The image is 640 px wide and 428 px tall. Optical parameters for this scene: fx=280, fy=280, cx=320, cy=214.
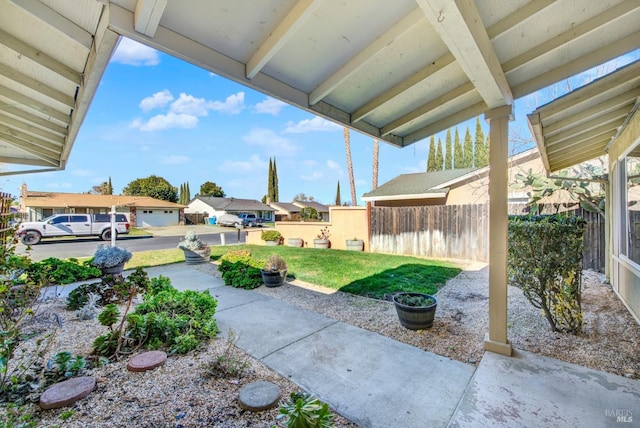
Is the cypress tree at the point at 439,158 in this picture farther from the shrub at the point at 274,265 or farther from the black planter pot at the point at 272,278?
the black planter pot at the point at 272,278

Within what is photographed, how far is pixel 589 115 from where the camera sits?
148 inches

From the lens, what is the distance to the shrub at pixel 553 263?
3.29 metres

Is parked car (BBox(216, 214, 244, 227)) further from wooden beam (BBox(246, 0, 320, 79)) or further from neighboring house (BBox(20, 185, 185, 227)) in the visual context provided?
wooden beam (BBox(246, 0, 320, 79))

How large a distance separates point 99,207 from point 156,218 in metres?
4.93

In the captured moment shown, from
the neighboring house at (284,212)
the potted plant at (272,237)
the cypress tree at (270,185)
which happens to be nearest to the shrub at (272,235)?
the potted plant at (272,237)

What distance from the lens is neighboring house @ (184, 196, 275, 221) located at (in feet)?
120

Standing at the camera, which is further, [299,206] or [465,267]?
[299,206]

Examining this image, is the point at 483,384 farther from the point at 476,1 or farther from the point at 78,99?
the point at 78,99

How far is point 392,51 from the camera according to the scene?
93.5 inches

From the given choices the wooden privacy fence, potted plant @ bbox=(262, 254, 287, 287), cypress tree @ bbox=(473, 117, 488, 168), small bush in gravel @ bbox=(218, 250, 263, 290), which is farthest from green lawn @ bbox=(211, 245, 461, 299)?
cypress tree @ bbox=(473, 117, 488, 168)

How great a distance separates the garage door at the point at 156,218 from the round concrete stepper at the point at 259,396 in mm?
31452

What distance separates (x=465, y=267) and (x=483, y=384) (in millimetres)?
6142

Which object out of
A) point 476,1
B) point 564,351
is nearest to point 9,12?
point 476,1

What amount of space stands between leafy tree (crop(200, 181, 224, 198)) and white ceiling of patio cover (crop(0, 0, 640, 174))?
150 feet
